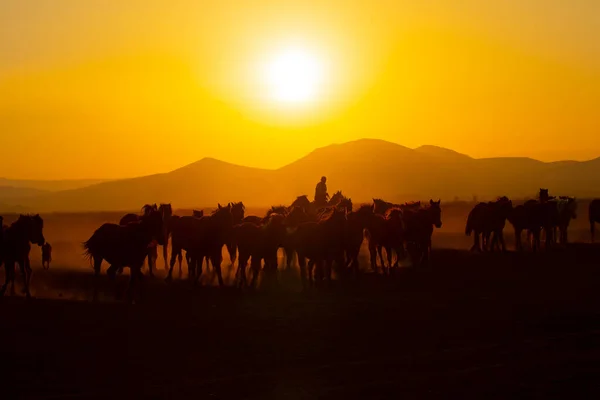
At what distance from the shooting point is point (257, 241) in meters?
25.5

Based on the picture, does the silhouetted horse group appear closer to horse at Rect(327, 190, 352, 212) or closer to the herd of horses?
the herd of horses

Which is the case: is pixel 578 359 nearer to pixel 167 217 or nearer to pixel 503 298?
pixel 503 298

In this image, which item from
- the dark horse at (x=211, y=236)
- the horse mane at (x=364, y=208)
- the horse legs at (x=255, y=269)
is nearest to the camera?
the horse legs at (x=255, y=269)

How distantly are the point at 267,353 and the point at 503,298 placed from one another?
8.24 metres

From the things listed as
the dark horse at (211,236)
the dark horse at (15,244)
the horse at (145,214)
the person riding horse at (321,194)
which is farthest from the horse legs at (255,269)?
the person riding horse at (321,194)

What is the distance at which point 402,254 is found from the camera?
32344mm

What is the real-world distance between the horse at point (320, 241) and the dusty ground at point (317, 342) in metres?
1.07

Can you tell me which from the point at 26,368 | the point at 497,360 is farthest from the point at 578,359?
the point at 26,368

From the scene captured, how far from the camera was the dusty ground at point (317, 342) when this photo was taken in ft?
40.9

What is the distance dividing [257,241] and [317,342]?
32.4 ft

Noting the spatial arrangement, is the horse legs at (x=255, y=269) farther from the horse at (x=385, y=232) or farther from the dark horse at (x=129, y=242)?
the horse at (x=385, y=232)

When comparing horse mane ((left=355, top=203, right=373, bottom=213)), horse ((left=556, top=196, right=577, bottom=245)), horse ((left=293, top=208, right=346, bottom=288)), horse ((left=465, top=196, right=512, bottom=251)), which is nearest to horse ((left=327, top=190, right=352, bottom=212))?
horse mane ((left=355, top=203, right=373, bottom=213))

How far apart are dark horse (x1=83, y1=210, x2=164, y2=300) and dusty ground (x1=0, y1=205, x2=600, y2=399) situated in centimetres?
101

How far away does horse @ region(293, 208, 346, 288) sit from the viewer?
25.4 m
